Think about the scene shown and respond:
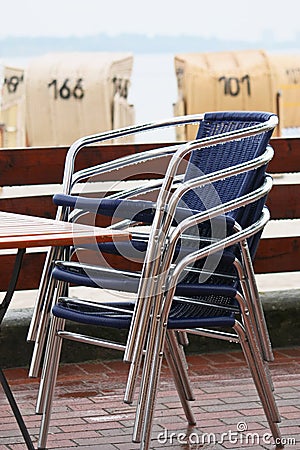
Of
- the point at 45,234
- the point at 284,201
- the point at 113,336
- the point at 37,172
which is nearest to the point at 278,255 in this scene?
the point at 284,201

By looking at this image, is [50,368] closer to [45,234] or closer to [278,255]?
[45,234]

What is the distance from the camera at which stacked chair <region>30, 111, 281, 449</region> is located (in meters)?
2.68

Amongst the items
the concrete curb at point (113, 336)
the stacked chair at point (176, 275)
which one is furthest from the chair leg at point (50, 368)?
the concrete curb at point (113, 336)

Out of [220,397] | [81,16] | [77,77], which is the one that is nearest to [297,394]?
[220,397]

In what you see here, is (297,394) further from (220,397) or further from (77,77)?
(77,77)

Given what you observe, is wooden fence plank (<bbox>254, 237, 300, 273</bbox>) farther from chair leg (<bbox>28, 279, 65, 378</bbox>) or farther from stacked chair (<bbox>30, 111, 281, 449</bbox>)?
chair leg (<bbox>28, 279, 65, 378</bbox>)

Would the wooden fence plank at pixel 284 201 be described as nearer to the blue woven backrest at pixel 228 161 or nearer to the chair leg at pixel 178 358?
the blue woven backrest at pixel 228 161

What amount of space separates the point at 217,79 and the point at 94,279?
1427 centimetres

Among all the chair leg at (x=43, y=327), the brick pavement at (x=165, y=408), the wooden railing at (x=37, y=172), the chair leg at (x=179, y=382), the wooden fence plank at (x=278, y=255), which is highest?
the wooden railing at (x=37, y=172)

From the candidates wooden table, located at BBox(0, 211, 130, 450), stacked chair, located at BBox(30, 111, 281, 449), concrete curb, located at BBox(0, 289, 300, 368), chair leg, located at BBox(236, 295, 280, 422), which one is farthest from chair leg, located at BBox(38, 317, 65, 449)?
concrete curb, located at BBox(0, 289, 300, 368)

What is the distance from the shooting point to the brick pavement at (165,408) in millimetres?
3207

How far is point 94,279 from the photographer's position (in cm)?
290

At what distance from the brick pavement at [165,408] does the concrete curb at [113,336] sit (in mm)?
51

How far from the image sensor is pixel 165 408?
3.56m
